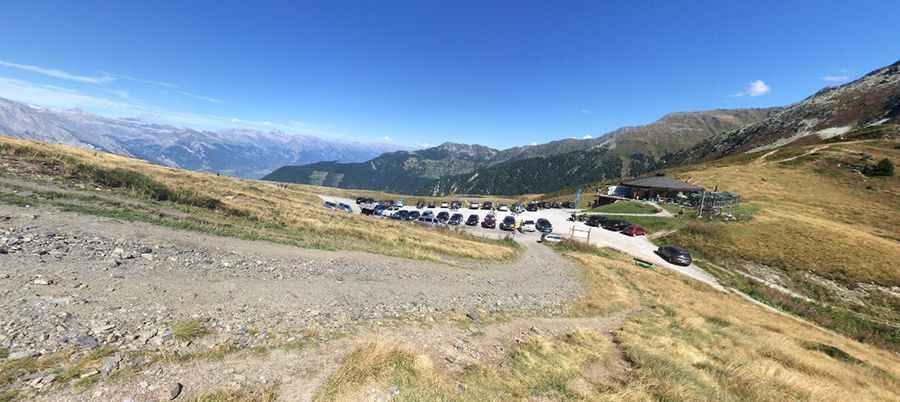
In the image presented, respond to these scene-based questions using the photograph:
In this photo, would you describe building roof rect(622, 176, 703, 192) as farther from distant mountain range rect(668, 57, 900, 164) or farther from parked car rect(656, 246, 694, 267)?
distant mountain range rect(668, 57, 900, 164)

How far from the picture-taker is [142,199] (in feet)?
84.2

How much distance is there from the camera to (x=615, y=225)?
52969 mm

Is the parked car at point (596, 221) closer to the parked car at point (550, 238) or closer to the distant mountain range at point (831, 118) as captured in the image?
the parked car at point (550, 238)

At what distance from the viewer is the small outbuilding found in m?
72.6

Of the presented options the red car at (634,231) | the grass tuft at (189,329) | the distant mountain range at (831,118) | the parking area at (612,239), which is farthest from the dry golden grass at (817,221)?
the distant mountain range at (831,118)

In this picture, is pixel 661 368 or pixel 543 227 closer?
pixel 661 368

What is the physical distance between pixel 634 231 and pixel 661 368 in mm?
44280

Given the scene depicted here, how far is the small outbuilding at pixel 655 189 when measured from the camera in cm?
7260

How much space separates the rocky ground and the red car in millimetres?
33184

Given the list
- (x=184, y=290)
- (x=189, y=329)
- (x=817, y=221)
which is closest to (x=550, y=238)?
(x=817, y=221)

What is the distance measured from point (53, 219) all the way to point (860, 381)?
35491 mm

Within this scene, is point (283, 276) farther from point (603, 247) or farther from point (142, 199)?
point (603, 247)

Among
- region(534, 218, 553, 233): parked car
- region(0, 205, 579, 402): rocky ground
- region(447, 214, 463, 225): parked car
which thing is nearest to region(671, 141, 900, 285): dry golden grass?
region(534, 218, 553, 233): parked car

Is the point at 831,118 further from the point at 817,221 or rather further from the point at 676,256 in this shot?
the point at 676,256
